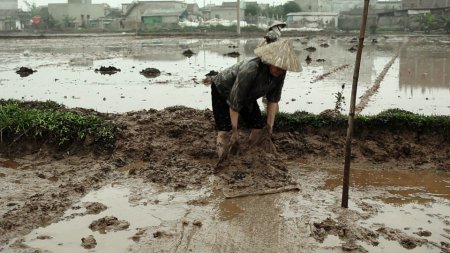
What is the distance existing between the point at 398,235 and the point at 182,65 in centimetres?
1419

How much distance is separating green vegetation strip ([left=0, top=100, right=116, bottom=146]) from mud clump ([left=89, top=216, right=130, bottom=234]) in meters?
2.12

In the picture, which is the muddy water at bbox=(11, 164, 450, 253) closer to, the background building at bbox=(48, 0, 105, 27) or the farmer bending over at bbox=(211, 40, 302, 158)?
the farmer bending over at bbox=(211, 40, 302, 158)

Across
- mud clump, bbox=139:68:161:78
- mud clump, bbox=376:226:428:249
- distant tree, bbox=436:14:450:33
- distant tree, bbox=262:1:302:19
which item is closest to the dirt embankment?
mud clump, bbox=376:226:428:249

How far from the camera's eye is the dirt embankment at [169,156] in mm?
4977

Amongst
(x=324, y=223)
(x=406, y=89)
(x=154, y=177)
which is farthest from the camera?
(x=406, y=89)

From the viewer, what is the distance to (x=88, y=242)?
3.72 metres

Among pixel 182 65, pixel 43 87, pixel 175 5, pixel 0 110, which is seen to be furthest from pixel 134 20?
pixel 0 110

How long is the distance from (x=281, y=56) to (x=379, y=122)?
241 cm

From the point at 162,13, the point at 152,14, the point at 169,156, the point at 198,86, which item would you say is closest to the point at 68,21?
the point at 152,14

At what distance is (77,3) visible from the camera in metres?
62.5

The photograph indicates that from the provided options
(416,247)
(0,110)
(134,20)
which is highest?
(134,20)

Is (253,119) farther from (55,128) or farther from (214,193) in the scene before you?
(55,128)

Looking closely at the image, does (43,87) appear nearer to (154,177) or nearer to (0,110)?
(0,110)

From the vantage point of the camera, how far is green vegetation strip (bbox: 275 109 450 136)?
6.03 meters
